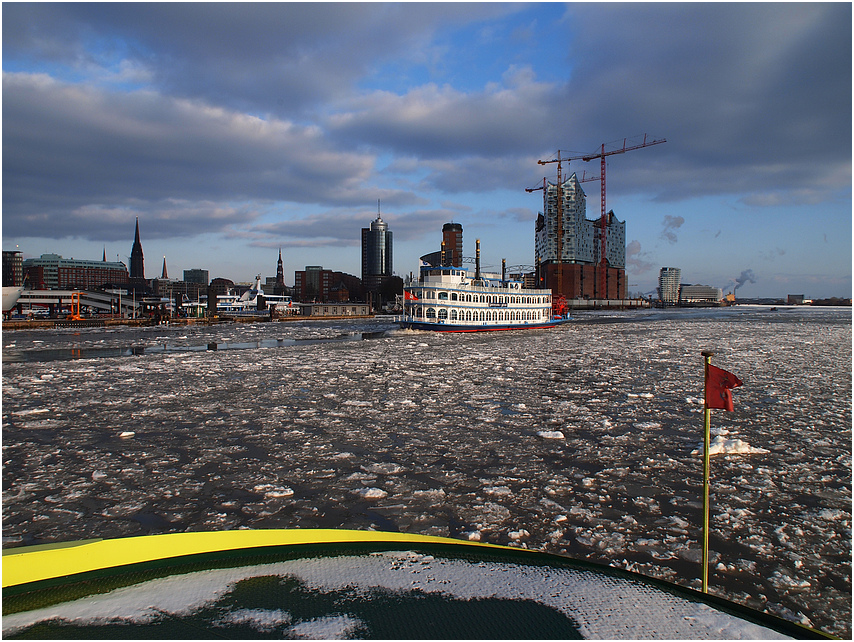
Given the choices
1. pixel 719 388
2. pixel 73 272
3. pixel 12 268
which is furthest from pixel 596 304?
pixel 12 268

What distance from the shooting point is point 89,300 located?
9062cm

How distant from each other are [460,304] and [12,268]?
18888 cm

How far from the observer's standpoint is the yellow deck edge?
426cm

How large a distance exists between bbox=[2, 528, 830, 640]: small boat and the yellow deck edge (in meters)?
0.02

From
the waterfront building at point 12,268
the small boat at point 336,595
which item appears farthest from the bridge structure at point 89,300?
the small boat at point 336,595

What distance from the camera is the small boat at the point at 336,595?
3.51m

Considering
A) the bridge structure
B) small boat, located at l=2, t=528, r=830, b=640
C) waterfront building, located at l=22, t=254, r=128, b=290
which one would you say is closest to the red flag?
small boat, located at l=2, t=528, r=830, b=640

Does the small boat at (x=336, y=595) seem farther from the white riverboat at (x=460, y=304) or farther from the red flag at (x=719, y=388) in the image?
the white riverboat at (x=460, y=304)

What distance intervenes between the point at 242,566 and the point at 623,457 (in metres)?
7.18

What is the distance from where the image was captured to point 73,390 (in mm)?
16344

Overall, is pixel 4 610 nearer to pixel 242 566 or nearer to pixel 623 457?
pixel 242 566

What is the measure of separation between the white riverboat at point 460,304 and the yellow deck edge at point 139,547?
44.7 metres

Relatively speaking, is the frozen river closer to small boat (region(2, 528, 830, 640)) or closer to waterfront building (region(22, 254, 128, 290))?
small boat (region(2, 528, 830, 640))

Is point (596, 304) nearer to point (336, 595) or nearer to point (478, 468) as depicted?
point (478, 468)
